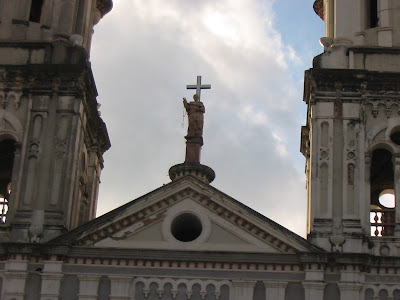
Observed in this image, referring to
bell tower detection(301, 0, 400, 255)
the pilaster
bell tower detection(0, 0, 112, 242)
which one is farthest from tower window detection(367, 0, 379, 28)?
bell tower detection(0, 0, 112, 242)

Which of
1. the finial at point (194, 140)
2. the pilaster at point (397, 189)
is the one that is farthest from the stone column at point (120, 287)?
the pilaster at point (397, 189)

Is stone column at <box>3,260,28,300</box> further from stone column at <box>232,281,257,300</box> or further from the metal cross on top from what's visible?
the metal cross on top

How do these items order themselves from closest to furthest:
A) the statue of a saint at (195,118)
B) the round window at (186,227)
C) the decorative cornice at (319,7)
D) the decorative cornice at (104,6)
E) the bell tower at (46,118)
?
1. the round window at (186,227)
2. the bell tower at (46,118)
3. the statue of a saint at (195,118)
4. the decorative cornice at (319,7)
5. the decorative cornice at (104,6)

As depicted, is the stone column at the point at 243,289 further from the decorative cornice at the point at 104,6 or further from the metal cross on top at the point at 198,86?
the decorative cornice at the point at 104,6

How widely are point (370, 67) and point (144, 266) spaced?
723 cm

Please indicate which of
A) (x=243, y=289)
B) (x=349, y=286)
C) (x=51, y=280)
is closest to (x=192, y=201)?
(x=243, y=289)

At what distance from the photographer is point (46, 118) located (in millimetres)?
24703

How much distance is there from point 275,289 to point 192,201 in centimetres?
271

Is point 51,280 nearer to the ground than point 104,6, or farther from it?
nearer to the ground

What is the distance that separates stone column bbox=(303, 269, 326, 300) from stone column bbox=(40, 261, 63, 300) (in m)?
5.08

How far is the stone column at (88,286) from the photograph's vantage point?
2225cm

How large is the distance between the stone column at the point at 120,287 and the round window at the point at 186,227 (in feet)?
5.11

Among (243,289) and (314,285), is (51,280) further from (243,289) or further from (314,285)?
(314,285)

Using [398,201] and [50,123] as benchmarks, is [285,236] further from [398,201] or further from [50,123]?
[50,123]
